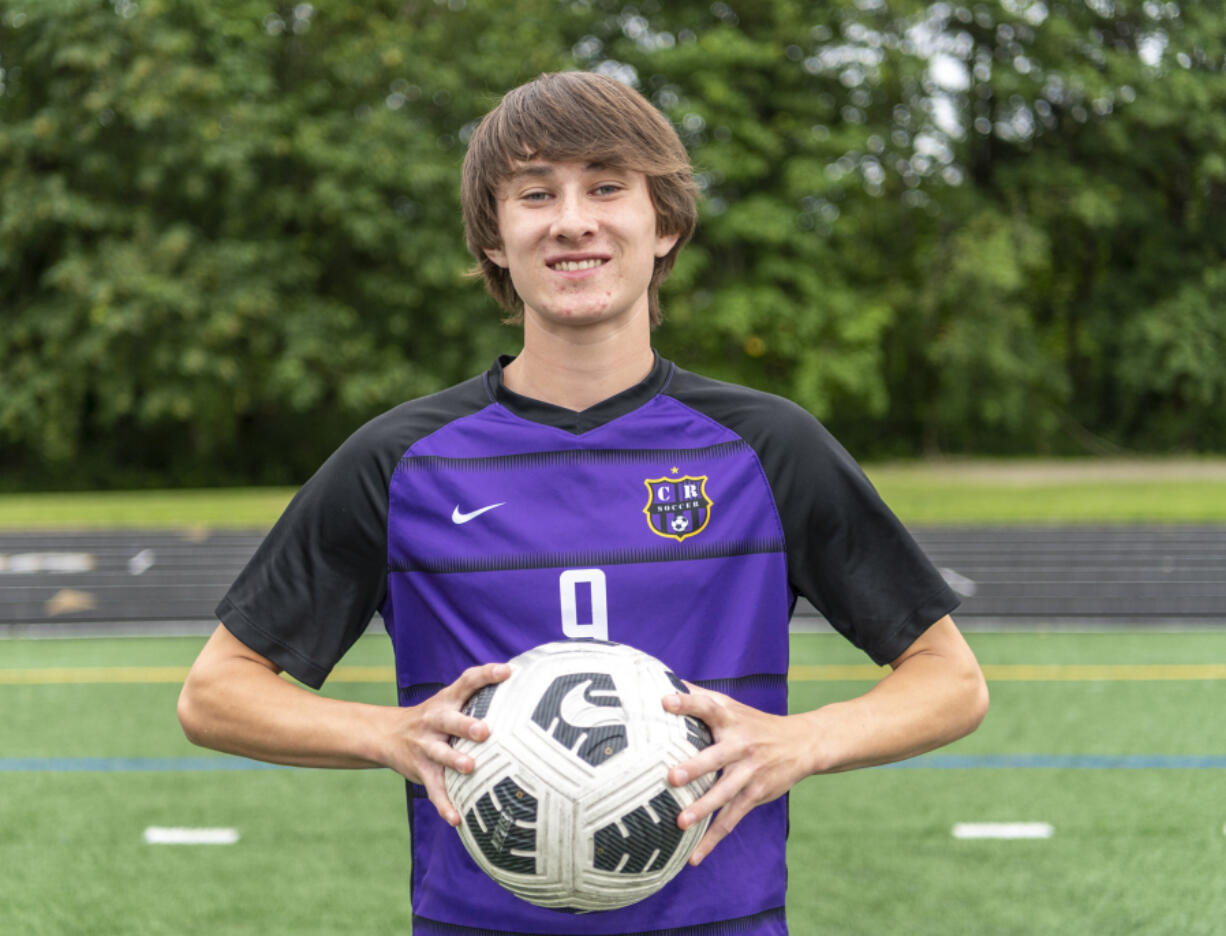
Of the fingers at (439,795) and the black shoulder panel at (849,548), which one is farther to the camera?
the black shoulder panel at (849,548)

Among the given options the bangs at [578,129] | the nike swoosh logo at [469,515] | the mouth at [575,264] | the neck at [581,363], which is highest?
the bangs at [578,129]

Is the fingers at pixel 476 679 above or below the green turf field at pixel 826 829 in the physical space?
above

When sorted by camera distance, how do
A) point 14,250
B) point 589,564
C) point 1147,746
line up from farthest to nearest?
1. point 14,250
2. point 1147,746
3. point 589,564

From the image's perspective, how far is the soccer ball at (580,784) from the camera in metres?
1.51

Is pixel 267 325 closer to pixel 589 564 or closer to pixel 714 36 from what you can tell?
pixel 714 36

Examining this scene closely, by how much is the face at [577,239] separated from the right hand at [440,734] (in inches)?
19.7

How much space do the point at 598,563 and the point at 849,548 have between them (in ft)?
1.13

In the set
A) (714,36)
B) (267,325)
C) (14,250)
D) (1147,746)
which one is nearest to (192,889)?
(1147,746)

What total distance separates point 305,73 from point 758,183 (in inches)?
323

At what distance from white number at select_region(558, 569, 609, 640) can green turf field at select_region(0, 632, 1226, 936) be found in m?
2.80

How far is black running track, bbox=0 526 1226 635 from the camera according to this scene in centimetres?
966

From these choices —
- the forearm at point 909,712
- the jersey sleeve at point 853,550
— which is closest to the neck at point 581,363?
the jersey sleeve at point 853,550

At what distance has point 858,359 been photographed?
74.7 feet

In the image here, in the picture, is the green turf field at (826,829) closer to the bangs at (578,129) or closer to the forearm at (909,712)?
the forearm at (909,712)
